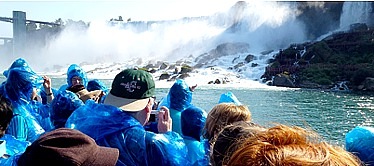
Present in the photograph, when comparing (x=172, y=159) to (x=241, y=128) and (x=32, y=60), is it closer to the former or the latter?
(x=241, y=128)

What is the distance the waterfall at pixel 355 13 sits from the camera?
43.0m

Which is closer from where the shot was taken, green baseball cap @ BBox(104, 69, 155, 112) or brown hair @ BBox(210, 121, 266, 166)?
brown hair @ BBox(210, 121, 266, 166)

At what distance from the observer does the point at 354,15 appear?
147 feet

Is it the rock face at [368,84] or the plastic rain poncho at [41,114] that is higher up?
the plastic rain poncho at [41,114]

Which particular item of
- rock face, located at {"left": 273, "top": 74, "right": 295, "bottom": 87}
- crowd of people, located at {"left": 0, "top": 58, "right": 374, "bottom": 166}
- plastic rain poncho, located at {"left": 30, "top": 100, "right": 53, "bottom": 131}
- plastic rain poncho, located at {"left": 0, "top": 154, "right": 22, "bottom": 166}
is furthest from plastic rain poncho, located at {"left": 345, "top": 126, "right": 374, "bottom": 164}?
rock face, located at {"left": 273, "top": 74, "right": 295, "bottom": 87}

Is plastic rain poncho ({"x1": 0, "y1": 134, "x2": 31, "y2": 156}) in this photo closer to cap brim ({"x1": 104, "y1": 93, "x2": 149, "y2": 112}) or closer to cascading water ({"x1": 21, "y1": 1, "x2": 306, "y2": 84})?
cap brim ({"x1": 104, "y1": 93, "x2": 149, "y2": 112})

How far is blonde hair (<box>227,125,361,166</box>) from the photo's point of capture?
837 mm

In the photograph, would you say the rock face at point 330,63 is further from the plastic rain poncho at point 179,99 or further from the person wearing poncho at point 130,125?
the person wearing poncho at point 130,125

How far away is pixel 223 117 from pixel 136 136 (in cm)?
65

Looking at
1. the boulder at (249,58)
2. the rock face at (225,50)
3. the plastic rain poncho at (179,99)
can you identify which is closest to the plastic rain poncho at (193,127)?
the plastic rain poncho at (179,99)

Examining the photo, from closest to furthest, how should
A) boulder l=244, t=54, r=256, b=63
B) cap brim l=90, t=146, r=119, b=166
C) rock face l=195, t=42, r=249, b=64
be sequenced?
cap brim l=90, t=146, r=119, b=166
boulder l=244, t=54, r=256, b=63
rock face l=195, t=42, r=249, b=64

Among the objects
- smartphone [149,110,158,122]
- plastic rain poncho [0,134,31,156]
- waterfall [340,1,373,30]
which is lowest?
plastic rain poncho [0,134,31,156]

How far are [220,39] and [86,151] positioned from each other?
5450cm

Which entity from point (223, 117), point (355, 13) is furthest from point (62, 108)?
point (355, 13)
